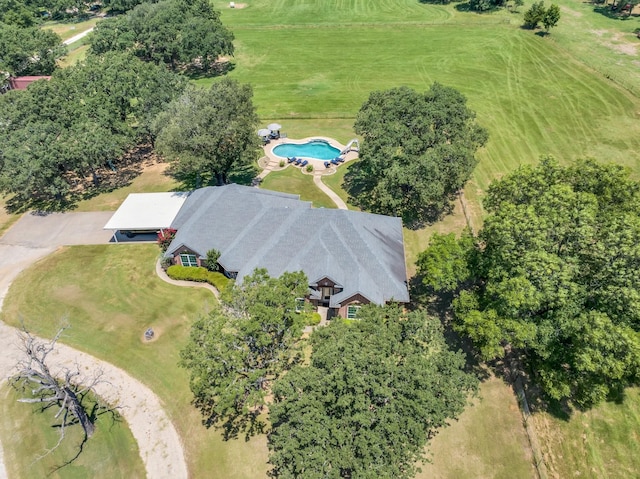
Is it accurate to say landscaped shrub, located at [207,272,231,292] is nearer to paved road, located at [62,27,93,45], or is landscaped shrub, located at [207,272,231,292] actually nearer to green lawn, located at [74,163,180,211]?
green lawn, located at [74,163,180,211]

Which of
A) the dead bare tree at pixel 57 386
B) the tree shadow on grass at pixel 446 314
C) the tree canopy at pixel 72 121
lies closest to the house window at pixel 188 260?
the dead bare tree at pixel 57 386

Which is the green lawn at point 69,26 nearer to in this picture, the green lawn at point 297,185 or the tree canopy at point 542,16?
the green lawn at point 297,185

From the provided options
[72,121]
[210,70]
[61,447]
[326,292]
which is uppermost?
[72,121]

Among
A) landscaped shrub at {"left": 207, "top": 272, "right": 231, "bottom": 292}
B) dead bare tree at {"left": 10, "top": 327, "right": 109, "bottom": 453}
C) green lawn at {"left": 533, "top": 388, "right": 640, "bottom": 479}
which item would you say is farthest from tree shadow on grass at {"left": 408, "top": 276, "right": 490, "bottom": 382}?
dead bare tree at {"left": 10, "top": 327, "right": 109, "bottom": 453}

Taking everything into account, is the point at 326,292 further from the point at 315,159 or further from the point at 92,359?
the point at 315,159

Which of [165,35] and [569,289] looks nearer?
[569,289]

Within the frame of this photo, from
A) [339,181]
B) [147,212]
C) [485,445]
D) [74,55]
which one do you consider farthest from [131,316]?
[74,55]
